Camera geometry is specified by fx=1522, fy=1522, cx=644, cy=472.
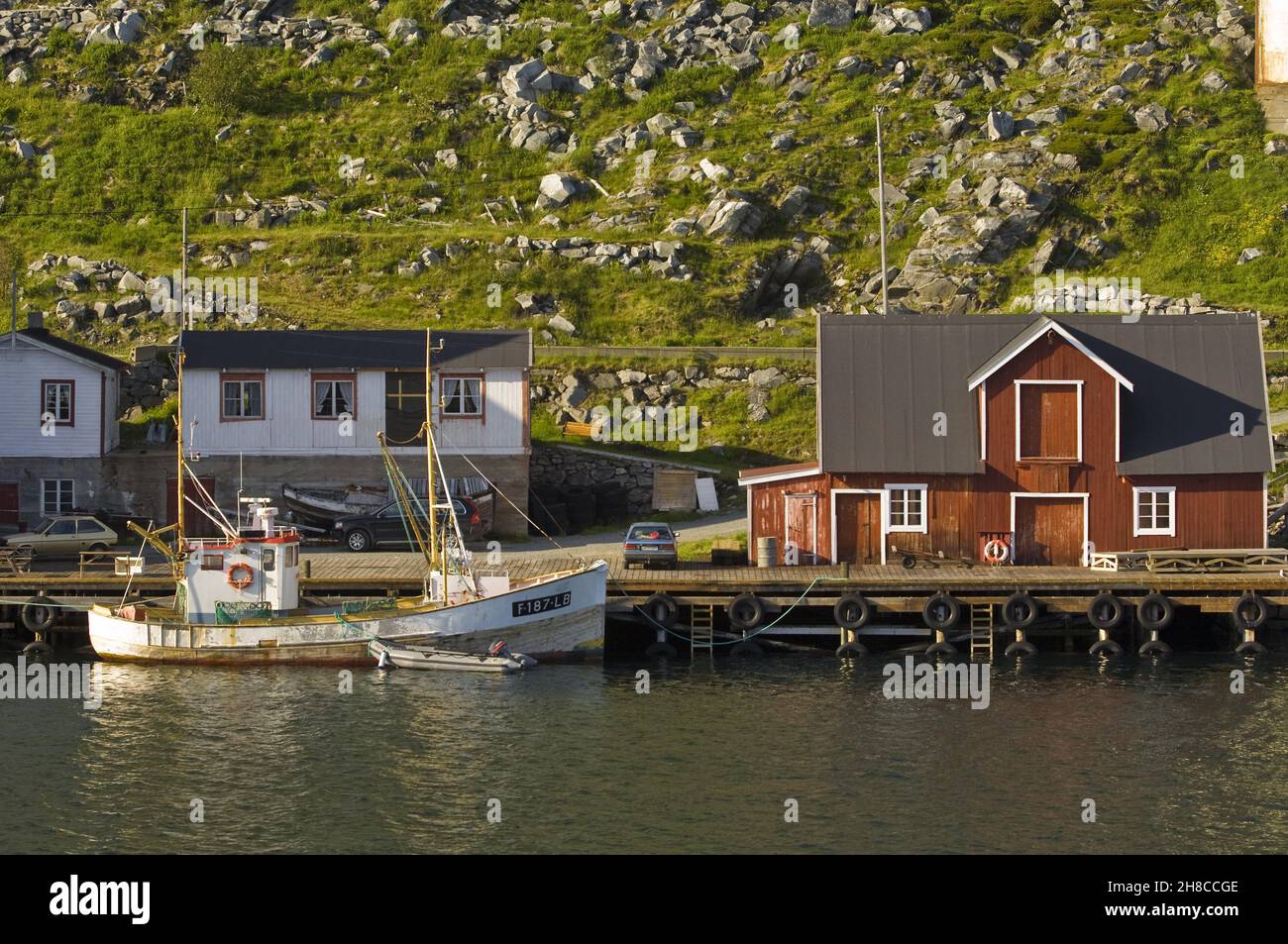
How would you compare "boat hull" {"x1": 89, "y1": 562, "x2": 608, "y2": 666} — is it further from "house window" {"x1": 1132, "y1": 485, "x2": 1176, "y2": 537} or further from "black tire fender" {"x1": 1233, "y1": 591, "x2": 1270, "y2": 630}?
"black tire fender" {"x1": 1233, "y1": 591, "x2": 1270, "y2": 630}

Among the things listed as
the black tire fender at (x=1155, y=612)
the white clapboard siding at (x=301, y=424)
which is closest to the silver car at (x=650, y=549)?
the white clapboard siding at (x=301, y=424)

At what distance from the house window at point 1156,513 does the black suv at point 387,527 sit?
22.8m

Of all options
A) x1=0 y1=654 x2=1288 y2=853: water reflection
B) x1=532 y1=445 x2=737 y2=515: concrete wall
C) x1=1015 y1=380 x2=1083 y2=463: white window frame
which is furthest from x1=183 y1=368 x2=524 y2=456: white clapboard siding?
x1=1015 y1=380 x2=1083 y2=463: white window frame

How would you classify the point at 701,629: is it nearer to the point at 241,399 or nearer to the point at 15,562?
the point at 241,399

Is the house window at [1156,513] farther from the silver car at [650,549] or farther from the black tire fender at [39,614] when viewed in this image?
Answer: the black tire fender at [39,614]

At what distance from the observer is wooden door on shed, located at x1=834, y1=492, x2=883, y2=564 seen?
49.7 m

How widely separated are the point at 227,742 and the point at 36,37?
8743cm

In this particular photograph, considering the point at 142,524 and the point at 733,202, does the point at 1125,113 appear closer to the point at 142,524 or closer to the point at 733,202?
the point at 733,202

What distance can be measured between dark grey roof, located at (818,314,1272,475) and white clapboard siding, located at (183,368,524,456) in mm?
13344

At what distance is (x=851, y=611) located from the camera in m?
45.2

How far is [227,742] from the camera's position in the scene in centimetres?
3572

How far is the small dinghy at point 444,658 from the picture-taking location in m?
43.0

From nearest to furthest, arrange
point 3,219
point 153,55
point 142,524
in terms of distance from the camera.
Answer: point 142,524 < point 3,219 < point 153,55
